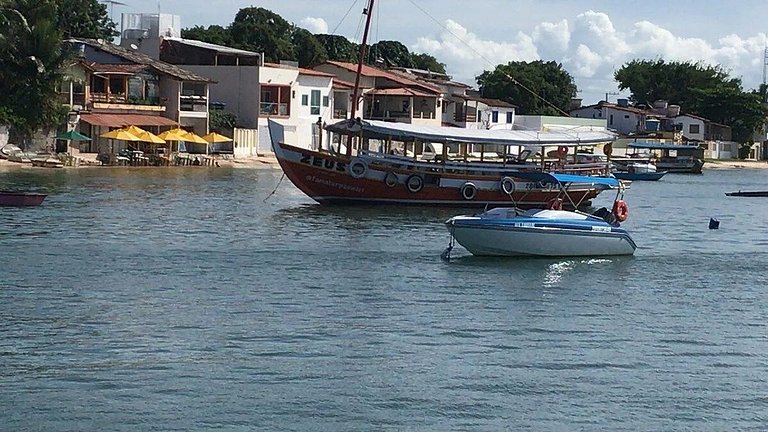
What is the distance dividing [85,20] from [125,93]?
27.7 metres

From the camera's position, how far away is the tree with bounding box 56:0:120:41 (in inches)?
3681

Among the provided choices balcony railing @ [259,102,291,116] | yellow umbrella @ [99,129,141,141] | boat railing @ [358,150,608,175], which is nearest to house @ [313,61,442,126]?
balcony railing @ [259,102,291,116]

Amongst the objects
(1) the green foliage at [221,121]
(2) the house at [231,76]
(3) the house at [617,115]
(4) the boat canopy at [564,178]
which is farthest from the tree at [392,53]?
(4) the boat canopy at [564,178]

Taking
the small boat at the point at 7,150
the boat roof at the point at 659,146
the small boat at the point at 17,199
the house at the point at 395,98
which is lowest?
the small boat at the point at 17,199

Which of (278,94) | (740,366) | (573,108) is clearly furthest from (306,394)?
(573,108)

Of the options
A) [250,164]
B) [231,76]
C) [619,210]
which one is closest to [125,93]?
[250,164]

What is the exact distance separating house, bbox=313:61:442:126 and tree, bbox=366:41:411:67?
34126mm

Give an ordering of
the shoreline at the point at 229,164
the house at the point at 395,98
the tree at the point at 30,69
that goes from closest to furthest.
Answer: the shoreline at the point at 229,164 < the tree at the point at 30,69 < the house at the point at 395,98

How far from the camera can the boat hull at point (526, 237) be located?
31969 millimetres

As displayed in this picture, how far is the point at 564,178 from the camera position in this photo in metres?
41.0

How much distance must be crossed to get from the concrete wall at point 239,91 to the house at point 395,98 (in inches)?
387

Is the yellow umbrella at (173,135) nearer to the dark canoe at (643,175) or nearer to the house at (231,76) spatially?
the house at (231,76)

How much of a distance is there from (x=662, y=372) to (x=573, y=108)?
110741 mm

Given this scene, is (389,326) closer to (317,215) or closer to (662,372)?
(662,372)
